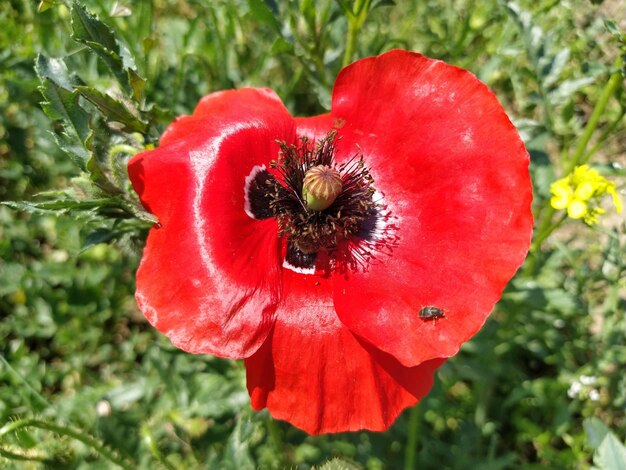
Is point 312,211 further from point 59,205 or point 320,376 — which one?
point 59,205

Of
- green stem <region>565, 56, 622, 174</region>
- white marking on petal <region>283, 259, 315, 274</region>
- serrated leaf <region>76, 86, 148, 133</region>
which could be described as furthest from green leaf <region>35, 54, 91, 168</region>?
green stem <region>565, 56, 622, 174</region>

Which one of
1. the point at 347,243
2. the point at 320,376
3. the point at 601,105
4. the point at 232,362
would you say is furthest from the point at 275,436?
the point at 601,105

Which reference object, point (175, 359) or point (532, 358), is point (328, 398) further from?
point (532, 358)

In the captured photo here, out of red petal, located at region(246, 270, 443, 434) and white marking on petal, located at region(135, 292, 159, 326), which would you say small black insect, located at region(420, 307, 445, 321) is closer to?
red petal, located at region(246, 270, 443, 434)

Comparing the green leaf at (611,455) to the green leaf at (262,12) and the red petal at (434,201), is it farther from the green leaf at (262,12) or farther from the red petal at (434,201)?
the green leaf at (262,12)

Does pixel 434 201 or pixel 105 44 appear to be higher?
pixel 105 44

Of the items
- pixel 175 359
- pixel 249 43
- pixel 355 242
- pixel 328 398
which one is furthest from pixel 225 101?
pixel 249 43

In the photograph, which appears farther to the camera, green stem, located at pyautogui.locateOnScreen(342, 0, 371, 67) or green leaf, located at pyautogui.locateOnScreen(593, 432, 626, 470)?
green stem, located at pyautogui.locateOnScreen(342, 0, 371, 67)
